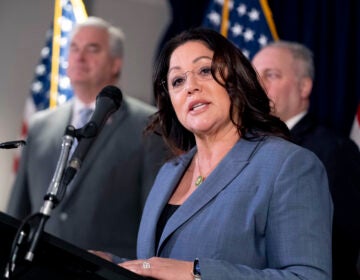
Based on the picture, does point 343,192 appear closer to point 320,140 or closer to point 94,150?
point 320,140

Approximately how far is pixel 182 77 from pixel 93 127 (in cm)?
58

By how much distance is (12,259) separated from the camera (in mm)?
1433

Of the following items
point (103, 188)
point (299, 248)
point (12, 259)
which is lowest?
point (103, 188)

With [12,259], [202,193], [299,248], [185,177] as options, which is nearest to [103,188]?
[185,177]

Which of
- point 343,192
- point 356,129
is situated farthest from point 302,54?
point 343,192

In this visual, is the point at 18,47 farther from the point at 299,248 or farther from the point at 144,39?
the point at 299,248

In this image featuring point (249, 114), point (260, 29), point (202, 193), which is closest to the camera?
point (202, 193)

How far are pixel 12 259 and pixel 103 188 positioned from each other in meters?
2.03

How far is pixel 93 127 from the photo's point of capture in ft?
5.54

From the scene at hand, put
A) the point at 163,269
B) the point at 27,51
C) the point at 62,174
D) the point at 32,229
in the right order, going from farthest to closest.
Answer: the point at 27,51
the point at 163,269
the point at 62,174
the point at 32,229

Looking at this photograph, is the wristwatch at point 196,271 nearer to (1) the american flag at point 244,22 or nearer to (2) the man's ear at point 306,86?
(2) the man's ear at point 306,86

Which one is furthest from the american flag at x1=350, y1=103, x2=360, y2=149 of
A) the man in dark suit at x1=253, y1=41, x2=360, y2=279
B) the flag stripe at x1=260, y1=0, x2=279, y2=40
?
the flag stripe at x1=260, y1=0, x2=279, y2=40

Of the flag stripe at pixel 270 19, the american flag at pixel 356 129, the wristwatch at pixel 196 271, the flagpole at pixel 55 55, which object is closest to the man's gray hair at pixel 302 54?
the american flag at pixel 356 129

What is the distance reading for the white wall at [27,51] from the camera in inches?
203
